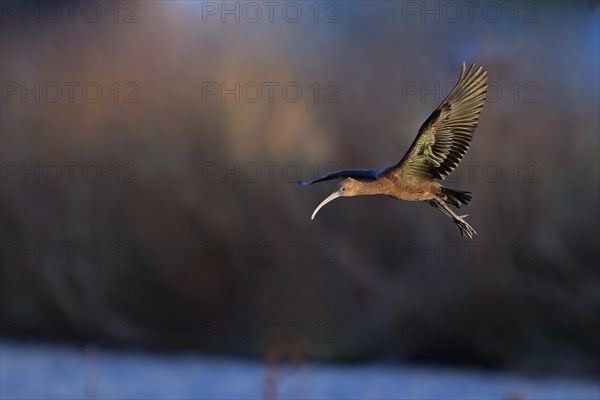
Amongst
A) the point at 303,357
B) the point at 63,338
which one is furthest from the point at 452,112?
the point at 63,338

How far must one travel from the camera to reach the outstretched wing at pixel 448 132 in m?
2.88

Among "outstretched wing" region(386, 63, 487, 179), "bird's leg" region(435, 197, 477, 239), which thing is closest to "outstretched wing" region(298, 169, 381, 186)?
"outstretched wing" region(386, 63, 487, 179)

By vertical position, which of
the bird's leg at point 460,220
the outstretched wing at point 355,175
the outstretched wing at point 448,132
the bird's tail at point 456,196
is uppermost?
the outstretched wing at point 448,132

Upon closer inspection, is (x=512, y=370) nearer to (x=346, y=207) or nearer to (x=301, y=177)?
(x=346, y=207)

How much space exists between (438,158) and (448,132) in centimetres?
12

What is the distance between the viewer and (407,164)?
2.90 meters

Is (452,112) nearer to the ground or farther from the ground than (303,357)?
farther from the ground

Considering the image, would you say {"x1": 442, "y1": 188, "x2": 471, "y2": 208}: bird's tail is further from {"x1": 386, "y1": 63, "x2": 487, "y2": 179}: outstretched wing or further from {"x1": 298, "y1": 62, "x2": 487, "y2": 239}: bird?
{"x1": 386, "y1": 63, "x2": 487, "y2": 179}: outstretched wing

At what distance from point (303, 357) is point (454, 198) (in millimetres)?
8337

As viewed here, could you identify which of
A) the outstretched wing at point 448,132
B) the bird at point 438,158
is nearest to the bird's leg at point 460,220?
the bird at point 438,158

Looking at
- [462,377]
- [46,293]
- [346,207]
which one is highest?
[346,207]

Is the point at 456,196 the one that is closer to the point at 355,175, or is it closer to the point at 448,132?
the point at 448,132

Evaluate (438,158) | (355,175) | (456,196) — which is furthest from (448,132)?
(355,175)

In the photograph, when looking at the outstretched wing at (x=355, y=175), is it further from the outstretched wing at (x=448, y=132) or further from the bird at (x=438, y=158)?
the outstretched wing at (x=448, y=132)
